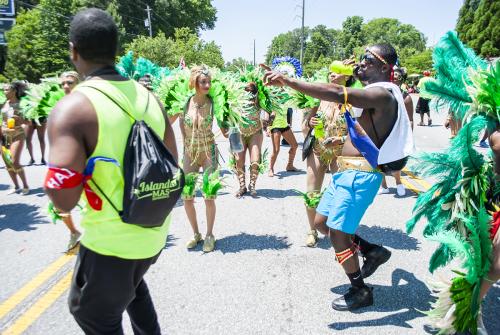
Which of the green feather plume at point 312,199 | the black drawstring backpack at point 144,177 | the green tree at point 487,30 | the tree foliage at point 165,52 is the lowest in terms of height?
the green feather plume at point 312,199

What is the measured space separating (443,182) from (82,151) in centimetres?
243

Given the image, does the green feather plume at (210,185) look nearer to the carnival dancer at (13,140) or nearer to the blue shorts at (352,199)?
the blue shorts at (352,199)

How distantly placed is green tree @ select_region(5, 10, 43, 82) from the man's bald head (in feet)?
116

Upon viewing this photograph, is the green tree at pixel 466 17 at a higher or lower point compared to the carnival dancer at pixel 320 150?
higher

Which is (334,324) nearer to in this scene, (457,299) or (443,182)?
(457,299)

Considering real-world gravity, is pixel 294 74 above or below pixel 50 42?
below

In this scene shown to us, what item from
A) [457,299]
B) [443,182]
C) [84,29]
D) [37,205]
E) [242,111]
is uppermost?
[84,29]

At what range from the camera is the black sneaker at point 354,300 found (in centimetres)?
312

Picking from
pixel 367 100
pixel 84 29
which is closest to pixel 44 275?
pixel 84 29

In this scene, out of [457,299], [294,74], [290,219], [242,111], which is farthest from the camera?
[294,74]

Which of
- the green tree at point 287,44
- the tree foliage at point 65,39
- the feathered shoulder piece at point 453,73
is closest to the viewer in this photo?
the feathered shoulder piece at point 453,73

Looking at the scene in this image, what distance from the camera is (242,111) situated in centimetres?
461

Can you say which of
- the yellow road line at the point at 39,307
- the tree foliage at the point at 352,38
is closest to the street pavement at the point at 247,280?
the yellow road line at the point at 39,307

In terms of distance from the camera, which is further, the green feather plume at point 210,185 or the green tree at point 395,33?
the green tree at point 395,33
